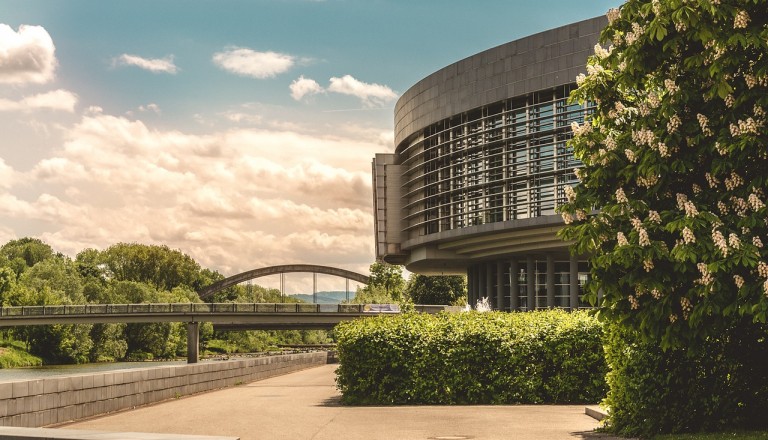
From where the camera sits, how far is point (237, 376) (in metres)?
35.6

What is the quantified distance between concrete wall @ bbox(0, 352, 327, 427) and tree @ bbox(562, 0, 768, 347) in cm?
952

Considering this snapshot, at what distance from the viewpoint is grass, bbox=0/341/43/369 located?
8550cm

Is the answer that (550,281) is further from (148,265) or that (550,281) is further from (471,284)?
(148,265)

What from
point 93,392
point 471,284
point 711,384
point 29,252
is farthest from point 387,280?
Answer: point 711,384

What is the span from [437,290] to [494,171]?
5833 cm

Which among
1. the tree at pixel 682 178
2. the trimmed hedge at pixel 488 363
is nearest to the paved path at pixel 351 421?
the trimmed hedge at pixel 488 363

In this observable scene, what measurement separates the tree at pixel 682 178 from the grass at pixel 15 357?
268ft

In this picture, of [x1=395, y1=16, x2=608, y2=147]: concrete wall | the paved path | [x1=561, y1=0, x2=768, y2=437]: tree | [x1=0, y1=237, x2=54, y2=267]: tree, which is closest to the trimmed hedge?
the paved path

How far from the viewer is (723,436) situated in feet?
42.5

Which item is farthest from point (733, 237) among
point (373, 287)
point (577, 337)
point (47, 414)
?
point (373, 287)

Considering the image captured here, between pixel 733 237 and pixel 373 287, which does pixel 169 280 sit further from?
pixel 733 237

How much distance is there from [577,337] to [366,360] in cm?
498

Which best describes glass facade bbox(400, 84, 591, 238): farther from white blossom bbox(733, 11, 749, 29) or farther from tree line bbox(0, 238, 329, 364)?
white blossom bbox(733, 11, 749, 29)

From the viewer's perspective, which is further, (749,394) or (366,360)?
(366,360)
